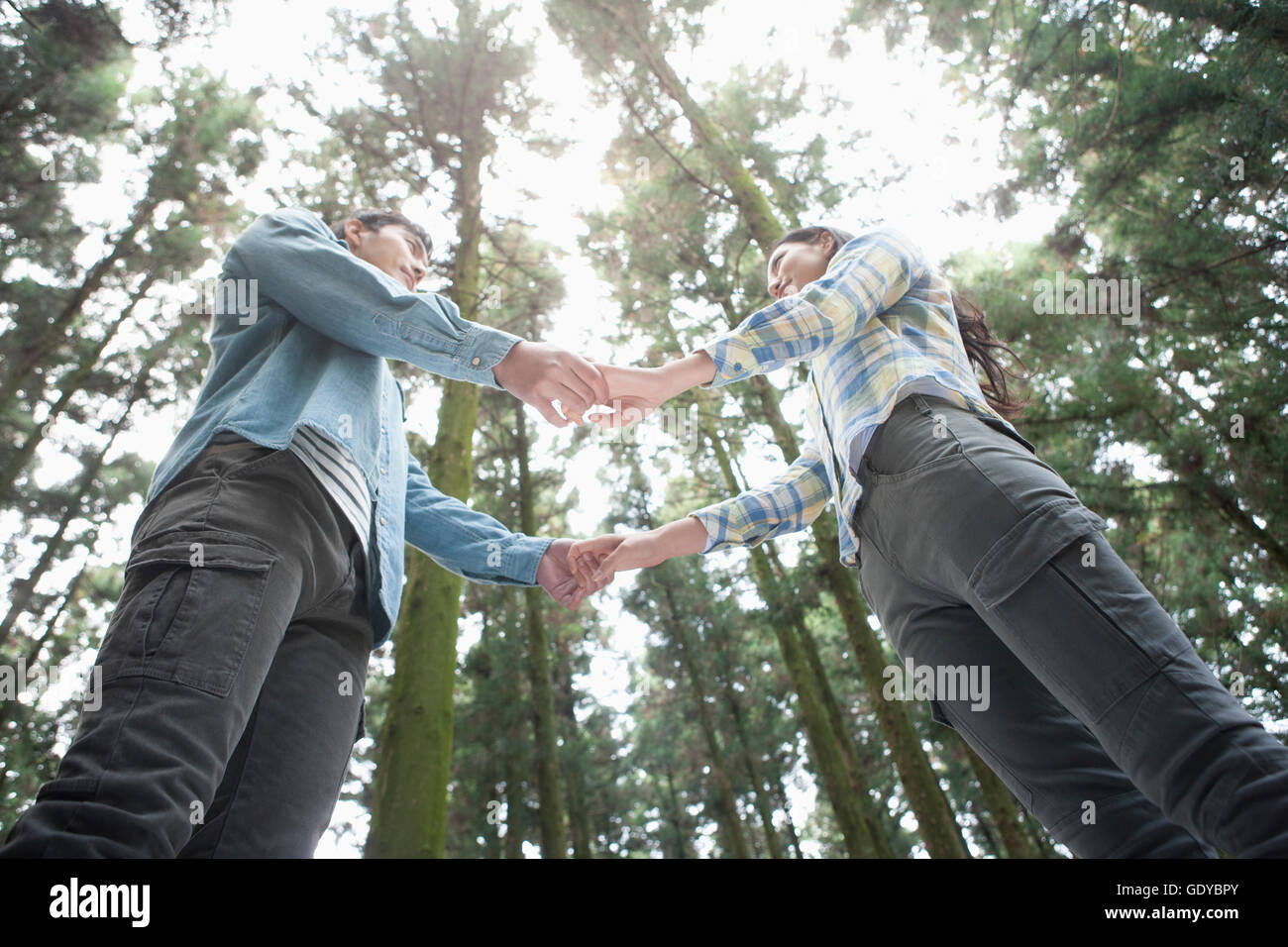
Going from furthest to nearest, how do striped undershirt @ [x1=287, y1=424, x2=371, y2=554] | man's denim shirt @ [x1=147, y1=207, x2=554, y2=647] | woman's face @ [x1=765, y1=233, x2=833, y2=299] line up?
Result: woman's face @ [x1=765, y1=233, x2=833, y2=299] → man's denim shirt @ [x1=147, y1=207, x2=554, y2=647] → striped undershirt @ [x1=287, y1=424, x2=371, y2=554]

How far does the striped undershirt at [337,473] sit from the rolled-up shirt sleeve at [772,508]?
1.10m

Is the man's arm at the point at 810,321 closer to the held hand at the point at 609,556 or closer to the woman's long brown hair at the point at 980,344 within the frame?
the woman's long brown hair at the point at 980,344

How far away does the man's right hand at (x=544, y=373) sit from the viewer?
2.01 metres

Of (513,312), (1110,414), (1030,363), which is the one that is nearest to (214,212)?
(513,312)

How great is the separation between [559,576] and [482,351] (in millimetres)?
945

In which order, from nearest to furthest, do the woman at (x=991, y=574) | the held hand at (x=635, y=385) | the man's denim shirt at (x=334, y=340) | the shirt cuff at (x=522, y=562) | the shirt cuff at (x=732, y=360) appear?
the woman at (x=991, y=574)
the man's denim shirt at (x=334, y=340)
the shirt cuff at (x=732, y=360)
the held hand at (x=635, y=385)
the shirt cuff at (x=522, y=562)

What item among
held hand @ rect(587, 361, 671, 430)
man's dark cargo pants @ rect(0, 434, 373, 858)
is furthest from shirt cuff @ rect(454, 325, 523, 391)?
man's dark cargo pants @ rect(0, 434, 373, 858)

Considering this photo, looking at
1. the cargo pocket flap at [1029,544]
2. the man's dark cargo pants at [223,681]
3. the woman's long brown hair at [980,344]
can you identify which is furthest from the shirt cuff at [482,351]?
the cargo pocket flap at [1029,544]

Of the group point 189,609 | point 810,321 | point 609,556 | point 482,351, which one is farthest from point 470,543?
point 810,321

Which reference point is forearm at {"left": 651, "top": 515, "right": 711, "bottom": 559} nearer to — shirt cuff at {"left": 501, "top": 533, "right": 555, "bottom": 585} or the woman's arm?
the woman's arm

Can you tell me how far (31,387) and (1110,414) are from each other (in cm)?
1543

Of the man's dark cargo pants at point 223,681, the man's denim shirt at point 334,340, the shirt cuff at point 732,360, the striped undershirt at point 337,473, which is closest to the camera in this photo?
the man's dark cargo pants at point 223,681

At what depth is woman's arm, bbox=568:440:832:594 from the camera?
8.14ft

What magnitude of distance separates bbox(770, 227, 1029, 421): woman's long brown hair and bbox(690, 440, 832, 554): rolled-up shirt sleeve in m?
0.62
